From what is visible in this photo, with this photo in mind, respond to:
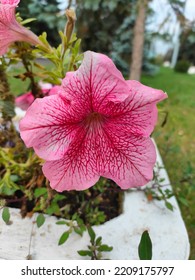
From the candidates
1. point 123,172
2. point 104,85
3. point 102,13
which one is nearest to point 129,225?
point 123,172

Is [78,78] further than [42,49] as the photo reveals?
No

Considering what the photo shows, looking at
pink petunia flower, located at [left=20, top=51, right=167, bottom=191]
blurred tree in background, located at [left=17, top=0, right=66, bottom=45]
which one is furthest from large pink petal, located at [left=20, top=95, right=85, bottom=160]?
blurred tree in background, located at [left=17, top=0, right=66, bottom=45]

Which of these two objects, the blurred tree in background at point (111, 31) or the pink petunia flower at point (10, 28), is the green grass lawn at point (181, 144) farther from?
the blurred tree in background at point (111, 31)

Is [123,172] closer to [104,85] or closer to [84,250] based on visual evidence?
[104,85]

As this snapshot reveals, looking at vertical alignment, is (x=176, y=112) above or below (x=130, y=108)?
below

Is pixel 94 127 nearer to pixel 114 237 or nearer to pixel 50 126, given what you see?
pixel 50 126

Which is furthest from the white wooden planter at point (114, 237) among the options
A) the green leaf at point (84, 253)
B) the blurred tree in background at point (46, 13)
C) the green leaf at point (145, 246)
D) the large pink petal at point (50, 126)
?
the blurred tree in background at point (46, 13)
